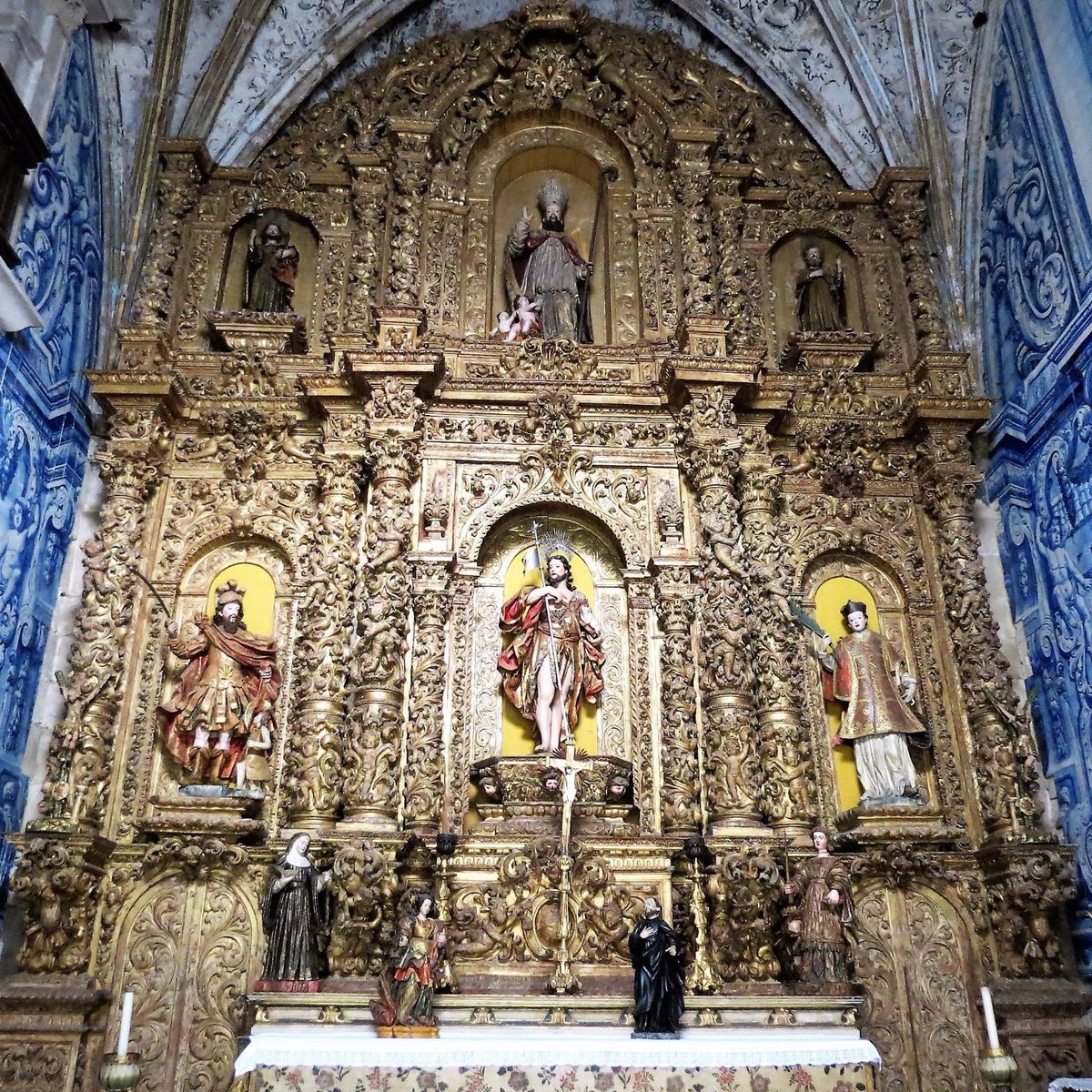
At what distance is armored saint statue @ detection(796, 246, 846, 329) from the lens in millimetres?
10859

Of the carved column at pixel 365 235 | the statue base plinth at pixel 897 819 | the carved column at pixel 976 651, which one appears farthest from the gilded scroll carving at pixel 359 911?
the carved column at pixel 365 235

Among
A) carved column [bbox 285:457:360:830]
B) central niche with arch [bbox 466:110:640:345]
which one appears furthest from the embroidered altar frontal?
central niche with arch [bbox 466:110:640:345]

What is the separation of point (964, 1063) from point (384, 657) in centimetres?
552

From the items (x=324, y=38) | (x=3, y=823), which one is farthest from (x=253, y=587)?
(x=324, y=38)

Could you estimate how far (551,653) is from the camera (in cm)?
887

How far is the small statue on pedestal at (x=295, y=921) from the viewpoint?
23.2ft

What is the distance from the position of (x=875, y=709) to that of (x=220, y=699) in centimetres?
561

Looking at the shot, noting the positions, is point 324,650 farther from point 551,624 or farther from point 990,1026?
point 990,1026

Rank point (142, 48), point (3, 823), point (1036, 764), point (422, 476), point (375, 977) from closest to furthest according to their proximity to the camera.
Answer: point (375, 977), point (3, 823), point (1036, 764), point (422, 476), point (142, 48)

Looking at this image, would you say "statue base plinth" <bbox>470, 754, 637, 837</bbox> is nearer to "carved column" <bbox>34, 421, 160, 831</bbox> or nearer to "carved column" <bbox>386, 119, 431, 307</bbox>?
"carved column" <bbox>34, 421, 160, 831</bbox>

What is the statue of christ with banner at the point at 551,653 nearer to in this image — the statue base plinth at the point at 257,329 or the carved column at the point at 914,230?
the statue base plinth at the point at 257,329

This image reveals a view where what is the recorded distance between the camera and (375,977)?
281 inches

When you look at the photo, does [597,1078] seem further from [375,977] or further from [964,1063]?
[964,1063]

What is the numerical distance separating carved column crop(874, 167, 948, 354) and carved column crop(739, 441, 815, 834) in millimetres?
2775
